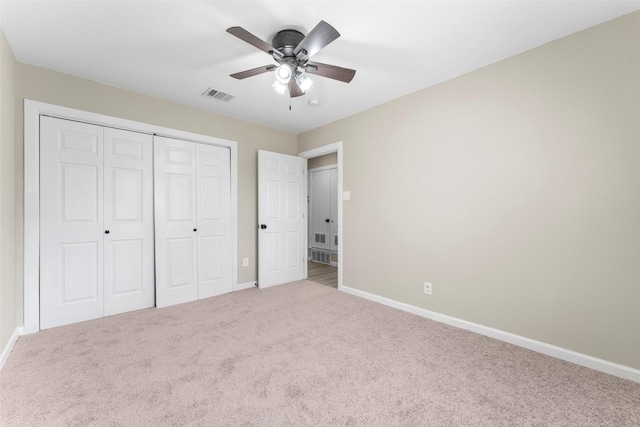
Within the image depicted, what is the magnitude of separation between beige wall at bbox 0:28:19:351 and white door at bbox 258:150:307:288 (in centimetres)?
240

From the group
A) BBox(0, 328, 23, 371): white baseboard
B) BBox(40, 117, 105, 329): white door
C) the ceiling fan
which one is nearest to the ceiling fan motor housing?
the ceiling fan

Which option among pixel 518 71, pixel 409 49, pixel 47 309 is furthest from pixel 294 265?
pixel 518 71

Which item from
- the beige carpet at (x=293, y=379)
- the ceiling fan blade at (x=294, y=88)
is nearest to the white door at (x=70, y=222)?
the beige carpet at (x=293, y=379)

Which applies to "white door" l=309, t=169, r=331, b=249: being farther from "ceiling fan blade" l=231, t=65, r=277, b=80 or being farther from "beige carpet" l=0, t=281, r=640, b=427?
"ceiling fan blade" l=231, t=65, r=277, b=80

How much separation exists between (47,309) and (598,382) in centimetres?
454

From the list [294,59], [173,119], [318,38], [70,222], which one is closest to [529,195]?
[318,38]

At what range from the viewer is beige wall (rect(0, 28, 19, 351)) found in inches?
77.2

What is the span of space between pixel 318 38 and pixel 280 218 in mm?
Result: 2843

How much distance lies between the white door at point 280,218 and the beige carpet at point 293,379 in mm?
1400

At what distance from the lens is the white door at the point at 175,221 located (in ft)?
10.4

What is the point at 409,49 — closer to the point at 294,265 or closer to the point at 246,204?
the point at 246,204

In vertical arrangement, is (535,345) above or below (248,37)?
below

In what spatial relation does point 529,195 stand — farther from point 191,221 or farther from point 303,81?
point 191,221

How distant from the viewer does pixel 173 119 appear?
10.8 ft
